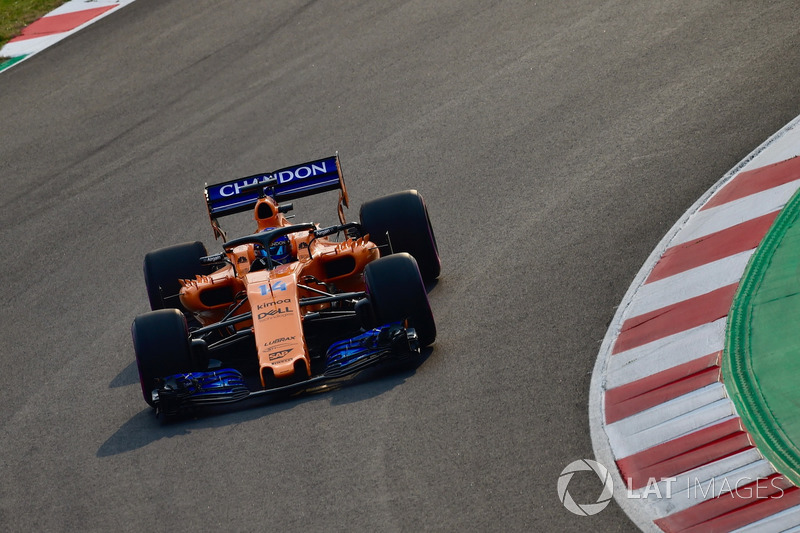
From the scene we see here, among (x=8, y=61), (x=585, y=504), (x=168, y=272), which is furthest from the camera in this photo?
(x=8, y=61)

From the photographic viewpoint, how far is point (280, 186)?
33.5 feet

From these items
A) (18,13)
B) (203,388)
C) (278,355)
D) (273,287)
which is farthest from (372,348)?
(18,13)

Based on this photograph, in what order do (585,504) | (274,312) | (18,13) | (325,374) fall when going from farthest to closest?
(18,13)
(274,312)
(325,374)
(585,504)

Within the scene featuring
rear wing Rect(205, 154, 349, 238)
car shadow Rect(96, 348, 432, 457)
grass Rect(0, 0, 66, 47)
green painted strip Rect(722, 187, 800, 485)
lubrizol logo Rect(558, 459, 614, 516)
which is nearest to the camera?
lubrizol logo Rect(558, 459, 614, 516)

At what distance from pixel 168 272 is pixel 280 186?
1300 millimetres

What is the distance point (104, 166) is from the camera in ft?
47.5

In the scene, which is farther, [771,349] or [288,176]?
[288,176]

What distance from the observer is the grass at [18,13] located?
19469mm

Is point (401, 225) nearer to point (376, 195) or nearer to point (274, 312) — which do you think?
point (274, 312)

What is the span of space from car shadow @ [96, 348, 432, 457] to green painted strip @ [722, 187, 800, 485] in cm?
240

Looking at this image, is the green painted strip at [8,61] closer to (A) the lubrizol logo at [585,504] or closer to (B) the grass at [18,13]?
(B) the grass at [18,13]

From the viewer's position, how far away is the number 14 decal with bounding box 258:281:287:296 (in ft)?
28.4

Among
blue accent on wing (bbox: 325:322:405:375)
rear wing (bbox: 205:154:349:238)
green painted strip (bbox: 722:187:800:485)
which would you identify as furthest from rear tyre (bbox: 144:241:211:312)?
green painted strip (bbox: 722:187:800:485)

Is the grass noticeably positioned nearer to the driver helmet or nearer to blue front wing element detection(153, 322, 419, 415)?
the driver helmet
